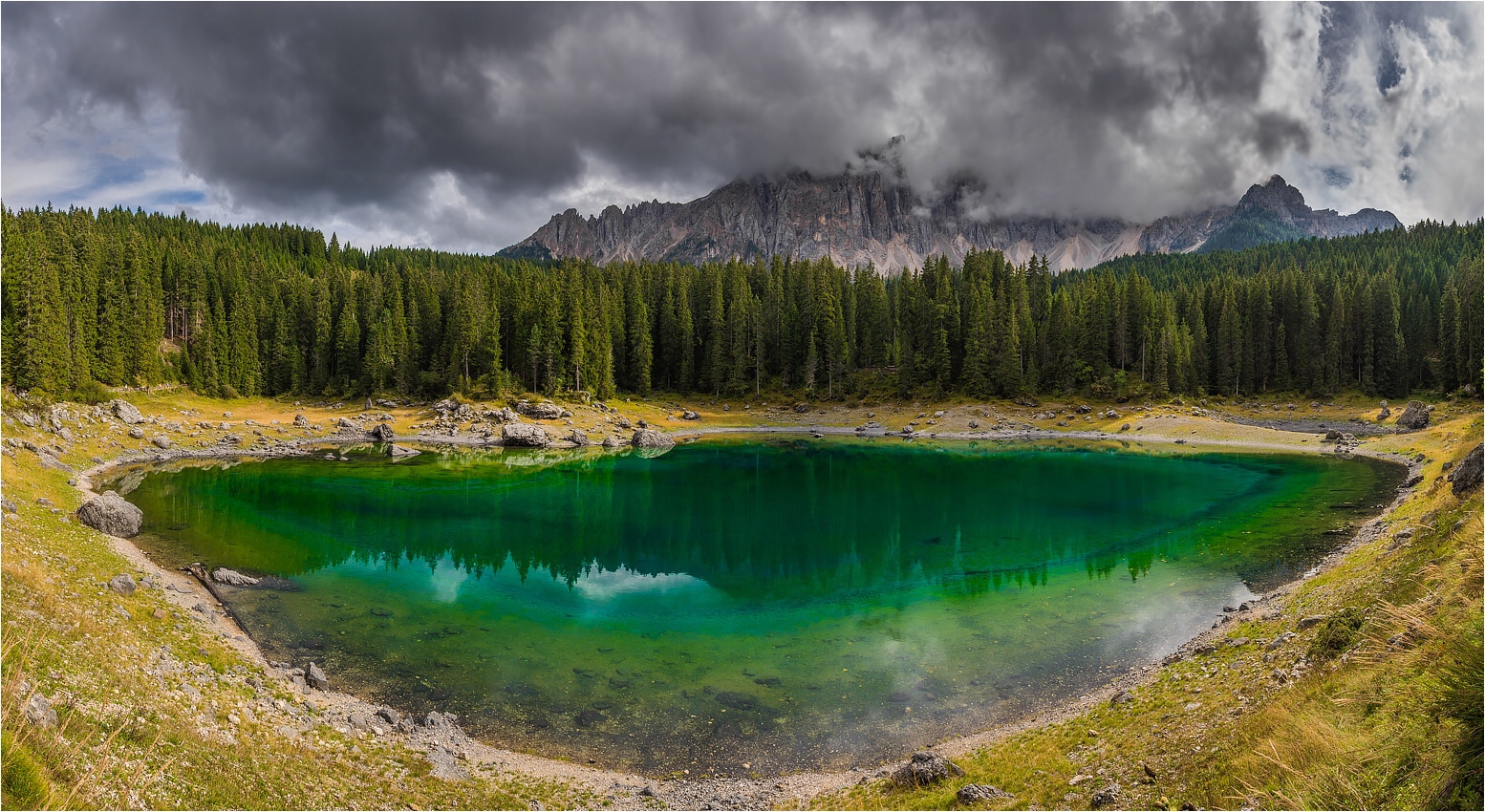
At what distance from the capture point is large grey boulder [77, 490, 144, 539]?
30.3 metres

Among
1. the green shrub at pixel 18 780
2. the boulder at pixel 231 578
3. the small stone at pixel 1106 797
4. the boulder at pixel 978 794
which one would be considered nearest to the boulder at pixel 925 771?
the boulder at pixel 978 794

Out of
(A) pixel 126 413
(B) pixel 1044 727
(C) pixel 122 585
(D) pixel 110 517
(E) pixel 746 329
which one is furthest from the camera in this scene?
(E) pixel 746 329

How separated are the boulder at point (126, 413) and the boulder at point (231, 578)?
172 ft

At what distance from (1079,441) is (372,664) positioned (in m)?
79.2

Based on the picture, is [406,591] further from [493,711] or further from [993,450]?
Result: [993,450]

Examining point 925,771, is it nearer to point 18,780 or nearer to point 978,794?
point 978,794

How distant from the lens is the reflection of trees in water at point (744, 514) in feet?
104

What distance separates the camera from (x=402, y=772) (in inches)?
531

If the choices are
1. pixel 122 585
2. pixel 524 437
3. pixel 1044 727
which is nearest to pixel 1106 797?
pixel 1044 727

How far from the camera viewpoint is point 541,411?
84.9 m

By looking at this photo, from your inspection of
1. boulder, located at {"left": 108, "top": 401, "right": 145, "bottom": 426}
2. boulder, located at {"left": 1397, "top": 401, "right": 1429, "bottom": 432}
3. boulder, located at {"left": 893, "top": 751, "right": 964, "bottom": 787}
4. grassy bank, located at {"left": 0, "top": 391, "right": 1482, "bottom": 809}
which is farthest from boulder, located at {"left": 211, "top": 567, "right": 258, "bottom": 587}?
boulder, located at {"left": 1397, "top": 401, "right": 1429, "bottom": 432}

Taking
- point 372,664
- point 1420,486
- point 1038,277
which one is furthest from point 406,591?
point 1038,277

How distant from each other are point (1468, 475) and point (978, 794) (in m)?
18.3

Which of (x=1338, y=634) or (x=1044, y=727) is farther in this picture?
(x=1044, y=727)
